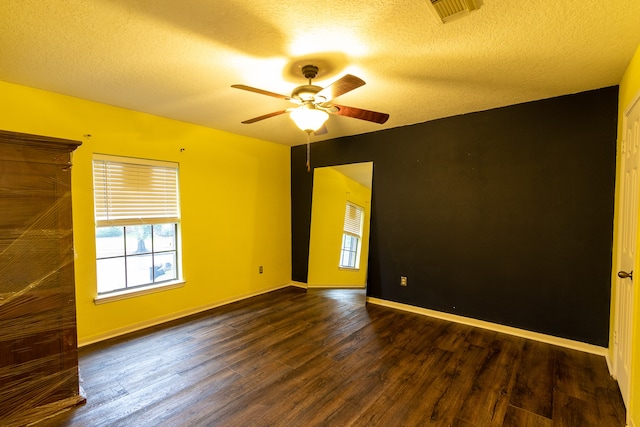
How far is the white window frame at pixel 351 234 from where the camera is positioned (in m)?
4.38

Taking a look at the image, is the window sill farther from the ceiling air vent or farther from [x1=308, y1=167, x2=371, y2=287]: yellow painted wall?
the ceiling air vent

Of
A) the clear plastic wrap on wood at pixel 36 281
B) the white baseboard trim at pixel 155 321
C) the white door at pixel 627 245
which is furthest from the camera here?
the white baseboard trim at pixel 155 321

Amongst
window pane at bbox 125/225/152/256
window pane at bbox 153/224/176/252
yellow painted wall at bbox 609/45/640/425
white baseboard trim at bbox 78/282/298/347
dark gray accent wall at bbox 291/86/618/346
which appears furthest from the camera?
window pane at bbox 153/224/176/252

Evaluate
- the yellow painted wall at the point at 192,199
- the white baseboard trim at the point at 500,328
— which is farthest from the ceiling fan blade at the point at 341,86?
the white baseboard trim at the point at 500,328

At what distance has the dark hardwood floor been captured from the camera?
198cm

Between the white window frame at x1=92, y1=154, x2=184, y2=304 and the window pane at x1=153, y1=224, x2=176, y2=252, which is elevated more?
the white window frame at x1=92, y1=154, x2=184, y2=304

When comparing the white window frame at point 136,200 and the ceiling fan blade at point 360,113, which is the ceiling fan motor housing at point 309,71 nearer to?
the ceiling fan blade at point 360,113

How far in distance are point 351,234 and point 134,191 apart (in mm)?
2803

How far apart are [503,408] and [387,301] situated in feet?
6.97

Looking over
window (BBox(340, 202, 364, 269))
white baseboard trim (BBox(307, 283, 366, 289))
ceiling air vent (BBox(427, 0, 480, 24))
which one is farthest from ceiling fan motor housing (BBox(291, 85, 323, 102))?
white baseboard trim (BBox(307, 283, 366, 289))

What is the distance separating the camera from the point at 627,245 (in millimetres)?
2189

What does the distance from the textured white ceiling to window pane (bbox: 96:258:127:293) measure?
165 centimetres

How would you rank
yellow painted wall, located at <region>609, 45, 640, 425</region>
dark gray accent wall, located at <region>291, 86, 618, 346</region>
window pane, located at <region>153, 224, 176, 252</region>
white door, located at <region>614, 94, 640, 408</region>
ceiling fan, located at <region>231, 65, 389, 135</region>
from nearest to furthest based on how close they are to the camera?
1. yellow painted wall, located at <region>609, 45, 640, 425</region>
2. white door, located at <region>614, 94, 640, 408</region>
3. ceiling fan, located at <region>231, 65, 389, 135</region>
4. dark gray accent wall, located at <region>291, 86, 618, 346</region>
5. window pane, located at <region>153, 224, 176, 252</region>

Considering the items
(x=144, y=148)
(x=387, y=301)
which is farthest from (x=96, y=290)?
(x=387, y=301)
